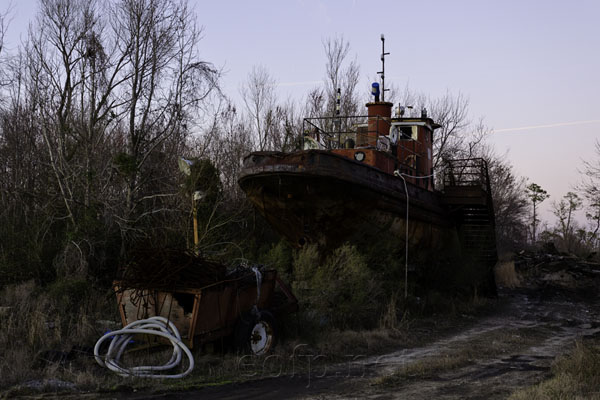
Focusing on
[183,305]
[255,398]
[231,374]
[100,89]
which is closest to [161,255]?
[183,305]

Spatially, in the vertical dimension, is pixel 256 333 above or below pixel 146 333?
below

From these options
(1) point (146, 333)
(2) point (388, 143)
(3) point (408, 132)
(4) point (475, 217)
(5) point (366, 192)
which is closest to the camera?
(1) point (146, 333)

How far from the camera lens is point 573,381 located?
6.63m

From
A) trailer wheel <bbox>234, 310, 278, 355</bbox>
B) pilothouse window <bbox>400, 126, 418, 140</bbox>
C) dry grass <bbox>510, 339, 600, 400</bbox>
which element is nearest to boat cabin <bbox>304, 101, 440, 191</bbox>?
pilothouse window <bbox>400, 126, 418, 140</bbox>

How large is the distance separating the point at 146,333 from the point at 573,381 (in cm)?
Result: 539

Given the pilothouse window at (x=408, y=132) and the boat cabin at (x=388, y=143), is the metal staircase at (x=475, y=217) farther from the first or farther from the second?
the pilothouse window at (x=408, y=132)

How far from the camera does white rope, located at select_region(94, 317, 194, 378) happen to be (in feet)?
22.6

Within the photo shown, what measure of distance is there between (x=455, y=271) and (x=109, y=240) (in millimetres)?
10441

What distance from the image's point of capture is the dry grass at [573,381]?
5.98 m

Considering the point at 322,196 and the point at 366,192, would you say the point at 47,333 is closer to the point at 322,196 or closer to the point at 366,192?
the point at 322,196

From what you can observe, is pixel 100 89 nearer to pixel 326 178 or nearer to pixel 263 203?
pixel 263 203

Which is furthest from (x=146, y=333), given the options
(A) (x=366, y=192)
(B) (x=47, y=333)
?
(A) (x=366, y=192)

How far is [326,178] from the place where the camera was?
12.9 meters

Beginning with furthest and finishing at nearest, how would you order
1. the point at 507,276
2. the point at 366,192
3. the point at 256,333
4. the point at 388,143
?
the point at 507,276, the point at 388,143, the point at 366,192, the point at 256,333
